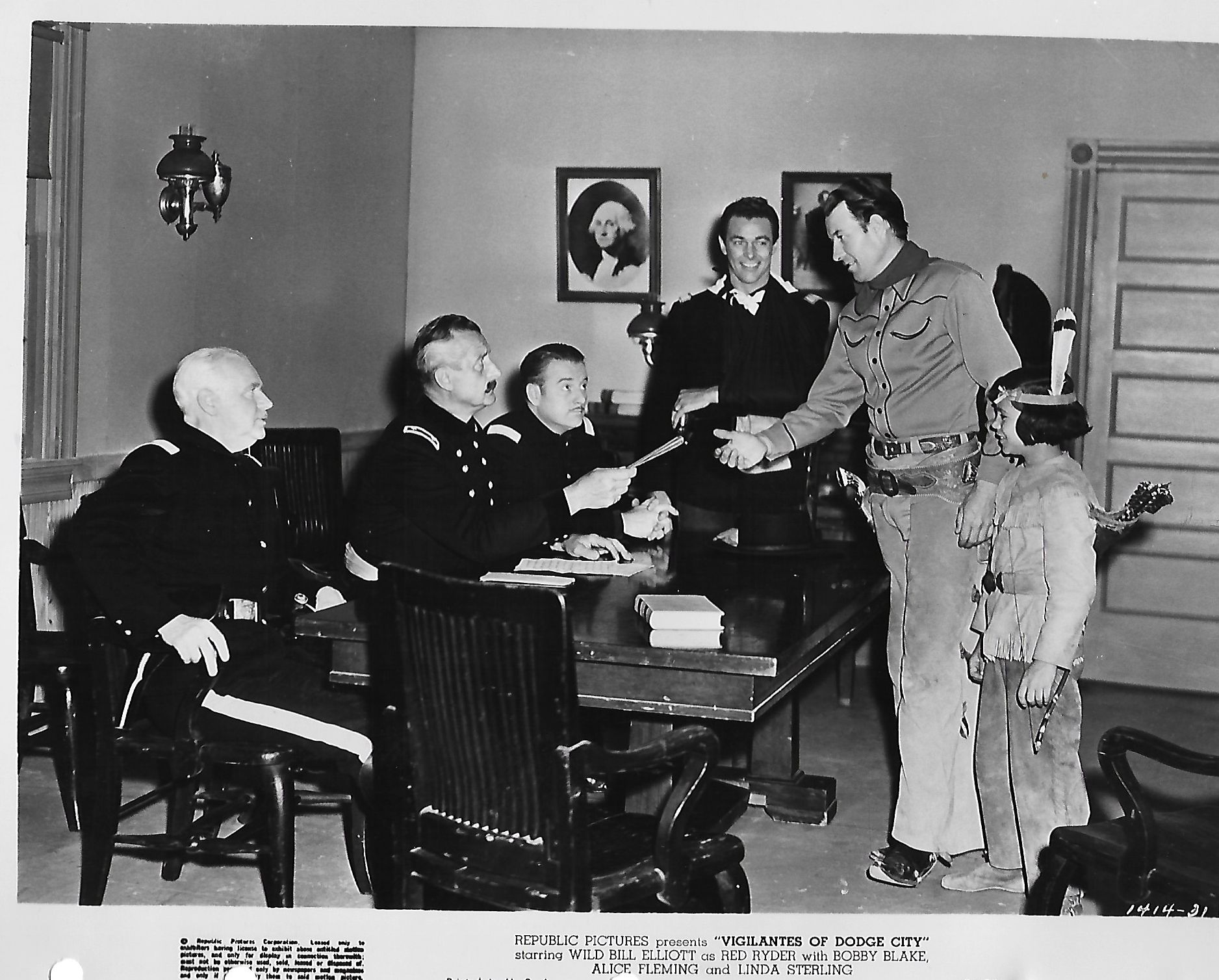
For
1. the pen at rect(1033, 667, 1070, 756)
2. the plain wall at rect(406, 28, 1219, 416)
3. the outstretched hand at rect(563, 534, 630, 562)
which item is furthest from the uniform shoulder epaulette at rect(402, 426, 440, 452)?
the plain wall at rect(406, 28, 1219, 416)

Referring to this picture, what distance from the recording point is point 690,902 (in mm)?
2645

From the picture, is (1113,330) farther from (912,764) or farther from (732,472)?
(912,764)

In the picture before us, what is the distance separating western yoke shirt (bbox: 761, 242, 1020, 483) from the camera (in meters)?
3.21

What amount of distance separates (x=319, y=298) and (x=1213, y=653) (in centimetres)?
421

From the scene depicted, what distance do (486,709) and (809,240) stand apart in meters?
4.24

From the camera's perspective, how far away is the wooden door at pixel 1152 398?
17.6ft

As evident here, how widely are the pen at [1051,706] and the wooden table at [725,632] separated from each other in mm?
485

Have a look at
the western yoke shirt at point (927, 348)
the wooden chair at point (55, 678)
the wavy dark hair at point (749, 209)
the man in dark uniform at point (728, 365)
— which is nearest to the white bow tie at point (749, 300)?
the man in dark uniform at point (728, 365)

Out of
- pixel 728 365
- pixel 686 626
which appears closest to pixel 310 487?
pixel 728 365

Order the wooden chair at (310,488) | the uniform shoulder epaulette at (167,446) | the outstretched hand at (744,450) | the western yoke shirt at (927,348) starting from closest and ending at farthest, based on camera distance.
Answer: the uniform shoulder epaulette at (167,446) < the western yoke shirt at (927,348) < the outstretched hand at (744,450) < the wooden chair at (310,488)

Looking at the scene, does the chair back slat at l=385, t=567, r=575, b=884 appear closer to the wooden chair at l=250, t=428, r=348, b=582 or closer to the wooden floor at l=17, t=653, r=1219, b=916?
the wooden floor at l=17, t=653, r=1219, b=916

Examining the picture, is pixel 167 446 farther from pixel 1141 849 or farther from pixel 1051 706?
pixel 1141 849

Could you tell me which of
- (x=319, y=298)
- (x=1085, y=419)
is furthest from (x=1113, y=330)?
(x=319, y=298)

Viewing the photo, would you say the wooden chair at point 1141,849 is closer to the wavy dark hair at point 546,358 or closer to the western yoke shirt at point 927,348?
the western yoke shirt at point 927,348
